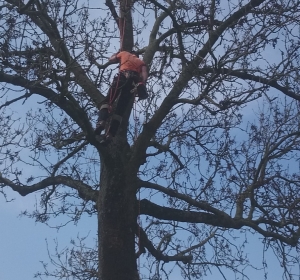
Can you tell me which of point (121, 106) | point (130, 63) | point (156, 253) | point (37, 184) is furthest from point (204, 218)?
point (37, 184)

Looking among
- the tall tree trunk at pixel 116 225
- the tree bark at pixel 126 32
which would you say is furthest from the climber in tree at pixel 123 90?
the tree bark at pixel 126 32

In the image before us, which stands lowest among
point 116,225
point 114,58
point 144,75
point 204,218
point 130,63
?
point 116,225

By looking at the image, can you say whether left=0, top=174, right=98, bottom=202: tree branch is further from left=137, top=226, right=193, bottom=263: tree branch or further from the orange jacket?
the orange jacket

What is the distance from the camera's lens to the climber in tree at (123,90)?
787 cm

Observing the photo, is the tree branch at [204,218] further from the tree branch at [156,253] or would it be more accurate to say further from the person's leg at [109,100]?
the person's leg at [109,100]

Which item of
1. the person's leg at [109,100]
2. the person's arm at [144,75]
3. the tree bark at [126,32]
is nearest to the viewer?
the person's leg at [109,100]

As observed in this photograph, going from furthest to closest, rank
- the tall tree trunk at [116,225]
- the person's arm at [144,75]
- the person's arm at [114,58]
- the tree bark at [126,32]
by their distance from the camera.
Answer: the tree bark at [126,32] < the person's arm at [114,58] < the person's arm at [144,75] < the tall tree trunk at [116,225]

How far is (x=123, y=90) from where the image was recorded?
8.04 m

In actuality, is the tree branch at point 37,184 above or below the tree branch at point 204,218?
above

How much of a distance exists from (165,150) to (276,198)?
5.68ft

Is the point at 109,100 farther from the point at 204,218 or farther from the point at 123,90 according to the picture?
the point at 204,218

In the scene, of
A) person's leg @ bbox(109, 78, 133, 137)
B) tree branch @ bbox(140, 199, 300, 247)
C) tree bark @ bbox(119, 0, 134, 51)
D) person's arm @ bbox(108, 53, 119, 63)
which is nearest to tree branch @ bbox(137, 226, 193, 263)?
tree branch @ bbox(140, 199, 300, 247)

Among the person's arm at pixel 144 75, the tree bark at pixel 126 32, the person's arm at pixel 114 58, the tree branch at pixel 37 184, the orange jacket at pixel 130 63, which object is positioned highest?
the tree bark at pixel 126 32

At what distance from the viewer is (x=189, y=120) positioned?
30.9 feet
